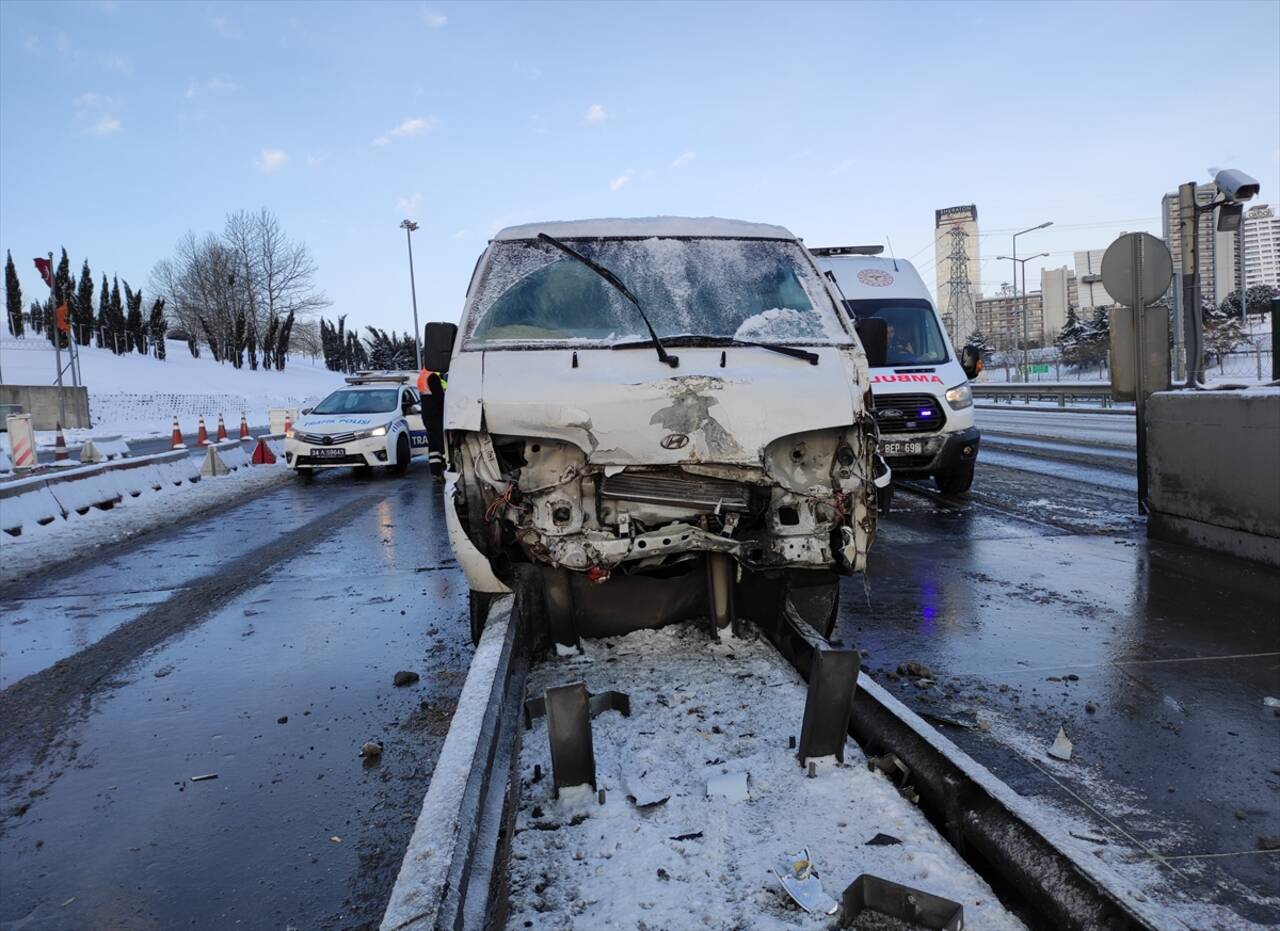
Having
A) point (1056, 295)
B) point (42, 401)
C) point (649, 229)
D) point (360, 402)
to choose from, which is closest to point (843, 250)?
point (649, 229)

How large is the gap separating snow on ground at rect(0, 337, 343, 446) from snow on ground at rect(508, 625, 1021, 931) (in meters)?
34.6

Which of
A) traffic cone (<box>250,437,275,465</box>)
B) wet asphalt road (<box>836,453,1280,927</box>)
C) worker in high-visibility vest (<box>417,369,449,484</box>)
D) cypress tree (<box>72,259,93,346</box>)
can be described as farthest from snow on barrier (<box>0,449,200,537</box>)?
cypress tree (<box>72,259,93,346</box>)

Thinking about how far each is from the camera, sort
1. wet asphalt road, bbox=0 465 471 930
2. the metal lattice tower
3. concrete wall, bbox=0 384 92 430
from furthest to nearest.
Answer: the metal lattice tower
concrete wall, bbox=0 384 92 430
wet asphalt road, bbox=0 465 471 930

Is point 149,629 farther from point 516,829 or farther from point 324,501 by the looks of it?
point 324,501

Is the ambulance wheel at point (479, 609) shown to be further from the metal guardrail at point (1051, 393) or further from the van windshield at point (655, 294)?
the metal guardrail at point (1051, 393)

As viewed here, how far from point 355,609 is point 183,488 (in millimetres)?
9198

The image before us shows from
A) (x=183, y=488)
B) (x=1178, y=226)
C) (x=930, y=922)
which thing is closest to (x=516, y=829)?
(x=930, y=922)

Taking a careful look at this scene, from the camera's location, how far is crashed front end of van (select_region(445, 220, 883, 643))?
11.7ft

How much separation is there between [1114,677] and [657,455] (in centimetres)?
267

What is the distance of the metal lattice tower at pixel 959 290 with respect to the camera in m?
71.6

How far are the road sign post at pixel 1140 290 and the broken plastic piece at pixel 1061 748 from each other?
5115 mm

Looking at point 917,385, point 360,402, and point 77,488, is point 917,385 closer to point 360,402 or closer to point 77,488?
point 77,488

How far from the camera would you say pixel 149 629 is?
18.8ft

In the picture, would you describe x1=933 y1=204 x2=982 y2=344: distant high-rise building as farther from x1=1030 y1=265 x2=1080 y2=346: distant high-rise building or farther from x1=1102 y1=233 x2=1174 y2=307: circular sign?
x1=1102 y1=233 x2=1174 y2=307: circular sign
